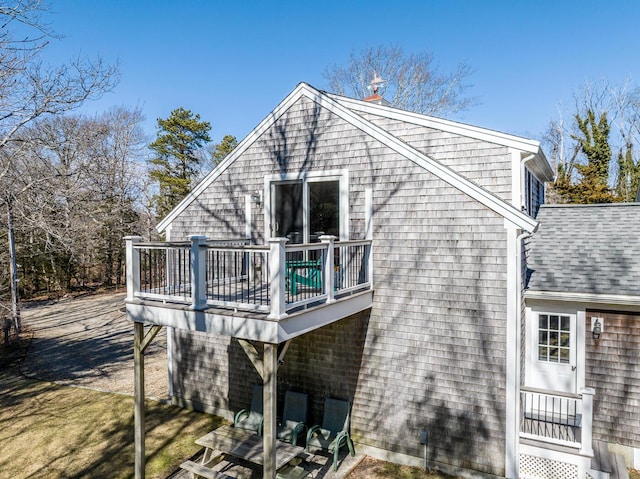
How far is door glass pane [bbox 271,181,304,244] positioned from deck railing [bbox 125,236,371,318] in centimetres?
46

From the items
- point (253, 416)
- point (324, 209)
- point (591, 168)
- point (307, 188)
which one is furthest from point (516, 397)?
point (591, 168)

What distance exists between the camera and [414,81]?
23031mm

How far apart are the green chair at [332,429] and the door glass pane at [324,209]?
9.91 feet

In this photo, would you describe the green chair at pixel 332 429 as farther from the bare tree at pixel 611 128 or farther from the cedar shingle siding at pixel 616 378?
the bare tree at pixel 611 128

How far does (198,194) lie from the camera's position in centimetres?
871

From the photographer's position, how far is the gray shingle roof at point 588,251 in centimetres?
690

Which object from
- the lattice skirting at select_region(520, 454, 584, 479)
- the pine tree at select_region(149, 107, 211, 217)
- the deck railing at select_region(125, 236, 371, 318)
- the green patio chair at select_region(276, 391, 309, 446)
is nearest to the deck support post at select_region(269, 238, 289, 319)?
the deck railing at select_region(125, 236, 371, 318)

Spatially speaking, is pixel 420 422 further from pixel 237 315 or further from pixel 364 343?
pixel 237 315

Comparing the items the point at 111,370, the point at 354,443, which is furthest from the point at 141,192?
the point at 354,443

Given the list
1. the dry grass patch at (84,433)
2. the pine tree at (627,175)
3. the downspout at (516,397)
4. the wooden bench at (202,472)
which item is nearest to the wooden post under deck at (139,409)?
the dry grass patch at (84,433)

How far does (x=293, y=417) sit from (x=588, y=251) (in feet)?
21.4

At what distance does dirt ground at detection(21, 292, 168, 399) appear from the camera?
10.4 meters

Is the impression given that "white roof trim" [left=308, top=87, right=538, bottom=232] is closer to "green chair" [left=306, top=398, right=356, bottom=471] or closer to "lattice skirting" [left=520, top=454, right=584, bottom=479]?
"lattice skirting" [left=520, top=454, right=584, bottom=479]

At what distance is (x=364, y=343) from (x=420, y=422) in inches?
59.2
